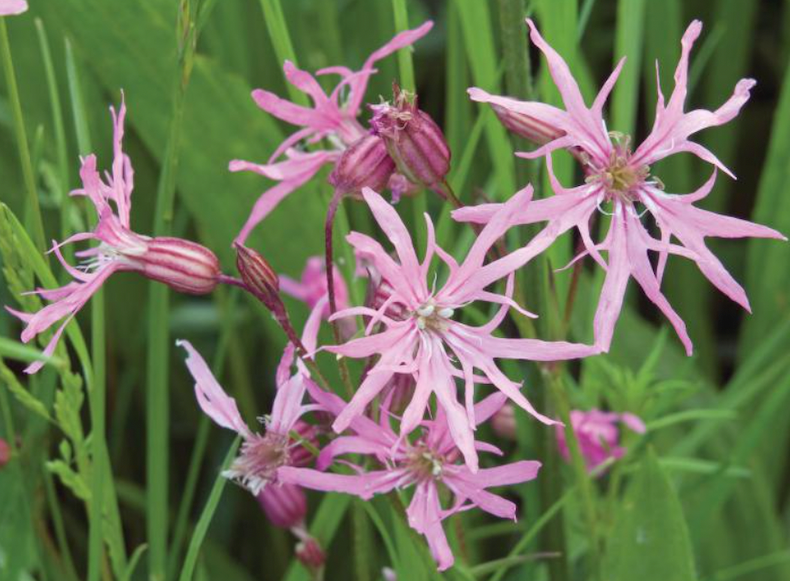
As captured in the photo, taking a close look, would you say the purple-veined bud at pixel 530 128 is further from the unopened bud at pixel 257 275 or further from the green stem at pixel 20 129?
the green stem at pixel 20 129

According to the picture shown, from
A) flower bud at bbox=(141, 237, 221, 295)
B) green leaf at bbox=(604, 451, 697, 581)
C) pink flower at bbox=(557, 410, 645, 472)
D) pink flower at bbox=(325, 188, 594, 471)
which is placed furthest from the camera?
pink flower at bbox=(557, 410, 645, 472)

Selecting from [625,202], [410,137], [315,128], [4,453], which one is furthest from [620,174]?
[4,453]

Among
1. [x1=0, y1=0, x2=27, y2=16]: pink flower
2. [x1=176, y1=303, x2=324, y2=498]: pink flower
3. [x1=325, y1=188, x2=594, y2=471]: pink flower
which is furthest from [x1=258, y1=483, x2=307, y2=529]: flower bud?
[x1=0, y1=0, x2=27, y2=16]: pink flower

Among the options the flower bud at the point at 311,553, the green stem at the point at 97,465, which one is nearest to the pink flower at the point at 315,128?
the green stem at the point at 97,465

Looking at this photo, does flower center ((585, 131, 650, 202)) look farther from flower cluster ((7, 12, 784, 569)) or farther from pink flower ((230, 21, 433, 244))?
pink flower ((230, 21, 433, 244))

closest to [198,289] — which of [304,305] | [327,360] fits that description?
[327,360]

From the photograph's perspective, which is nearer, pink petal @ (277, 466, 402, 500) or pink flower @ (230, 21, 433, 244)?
pink petal @ (277, 466, 402, 500)

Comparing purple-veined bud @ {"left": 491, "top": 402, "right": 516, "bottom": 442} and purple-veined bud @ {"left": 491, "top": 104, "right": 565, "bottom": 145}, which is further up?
purple-veined bud @ {"left": 491, "top": 104, "right": 565, "bottom": 145}
